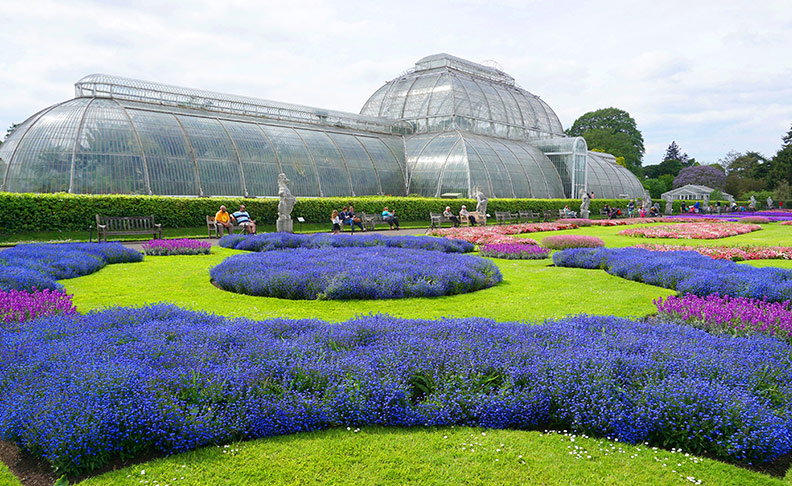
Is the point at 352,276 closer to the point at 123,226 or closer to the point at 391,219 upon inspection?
the point at 123,226

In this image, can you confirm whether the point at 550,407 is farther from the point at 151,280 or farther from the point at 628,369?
the point at 151,280

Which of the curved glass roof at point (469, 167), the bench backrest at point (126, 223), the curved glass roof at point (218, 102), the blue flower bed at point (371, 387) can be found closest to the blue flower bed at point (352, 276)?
the blue flower bed at point (371, 387)

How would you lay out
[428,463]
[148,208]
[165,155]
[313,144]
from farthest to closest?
1. [313,144]
2. [165,155]
3. [148,208]
4. [428,463]

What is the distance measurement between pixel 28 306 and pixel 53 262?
5632 mm

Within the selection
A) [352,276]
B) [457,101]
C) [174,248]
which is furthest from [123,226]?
[457,101]

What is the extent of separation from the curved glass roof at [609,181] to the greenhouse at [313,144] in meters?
0.23

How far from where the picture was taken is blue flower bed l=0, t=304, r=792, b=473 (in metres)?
3.85

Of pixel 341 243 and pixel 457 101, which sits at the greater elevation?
pixel 457 101

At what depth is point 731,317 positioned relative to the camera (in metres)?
6.89

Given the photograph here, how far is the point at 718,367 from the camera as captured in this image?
4.72 m

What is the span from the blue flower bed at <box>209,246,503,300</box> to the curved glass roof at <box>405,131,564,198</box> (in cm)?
3261

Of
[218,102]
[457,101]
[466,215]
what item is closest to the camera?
[466,215]

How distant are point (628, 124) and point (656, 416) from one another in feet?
383

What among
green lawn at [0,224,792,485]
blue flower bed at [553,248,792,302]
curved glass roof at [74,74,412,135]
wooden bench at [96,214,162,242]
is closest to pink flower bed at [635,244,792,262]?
blue flower bed at [553,248,792,302]
